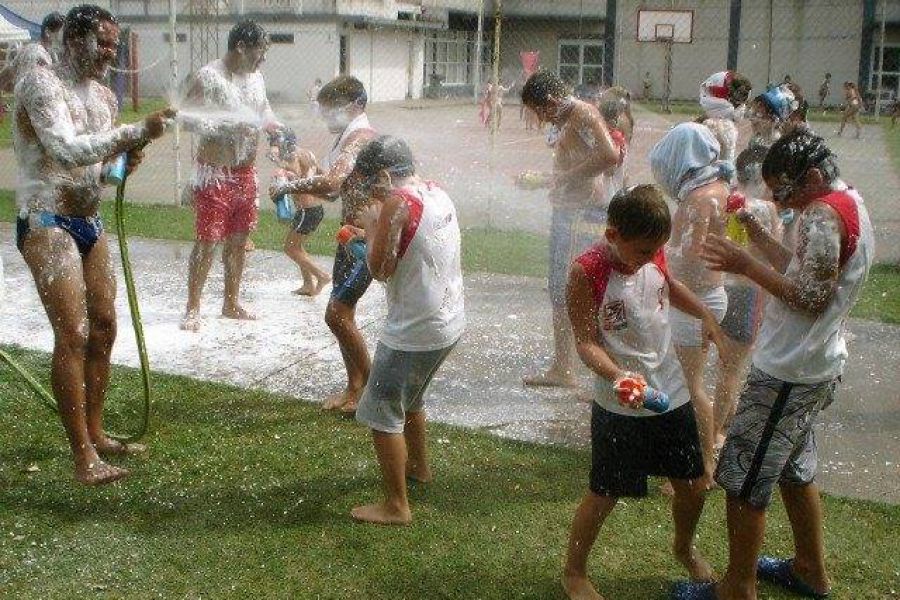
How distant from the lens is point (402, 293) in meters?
3.71

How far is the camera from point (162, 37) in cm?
2359

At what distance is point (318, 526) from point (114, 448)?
46.3 inches

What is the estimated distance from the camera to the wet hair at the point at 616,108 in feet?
21.4

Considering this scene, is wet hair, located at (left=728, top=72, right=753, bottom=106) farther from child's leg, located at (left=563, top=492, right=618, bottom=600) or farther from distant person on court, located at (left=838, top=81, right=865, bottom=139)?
distant person on court, located at (left=838, top=81, right=865, bottom=139)

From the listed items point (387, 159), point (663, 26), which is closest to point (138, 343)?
point (387, 159)

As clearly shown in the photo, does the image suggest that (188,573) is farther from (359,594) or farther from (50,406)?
(50,406)

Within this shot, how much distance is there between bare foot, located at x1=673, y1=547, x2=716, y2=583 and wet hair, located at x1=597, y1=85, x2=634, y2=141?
3649mm

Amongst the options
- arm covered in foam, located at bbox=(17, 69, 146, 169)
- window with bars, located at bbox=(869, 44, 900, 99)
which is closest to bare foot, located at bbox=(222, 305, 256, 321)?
arm covered in foam, located at bbox=(17, 69, 146, 169)

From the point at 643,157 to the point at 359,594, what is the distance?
47.7 ft

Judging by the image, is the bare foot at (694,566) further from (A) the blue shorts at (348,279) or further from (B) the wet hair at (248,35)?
(B) the wet hair at (248,35)

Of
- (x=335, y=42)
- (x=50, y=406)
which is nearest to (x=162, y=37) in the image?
(x=335, y=42)

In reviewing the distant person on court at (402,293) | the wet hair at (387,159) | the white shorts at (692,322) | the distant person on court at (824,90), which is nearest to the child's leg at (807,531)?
the white shorts at (692,322)

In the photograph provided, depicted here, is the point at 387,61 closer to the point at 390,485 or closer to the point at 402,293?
the point at 402,293

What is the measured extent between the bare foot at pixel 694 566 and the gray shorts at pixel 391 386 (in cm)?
110
